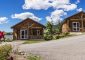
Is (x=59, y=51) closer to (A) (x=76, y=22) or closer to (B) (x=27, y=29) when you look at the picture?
(A) (x=76, y=22)

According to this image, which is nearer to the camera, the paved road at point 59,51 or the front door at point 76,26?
the paved road at point 59,51

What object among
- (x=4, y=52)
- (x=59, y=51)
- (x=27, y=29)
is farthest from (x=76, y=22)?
(x=4, y=52)

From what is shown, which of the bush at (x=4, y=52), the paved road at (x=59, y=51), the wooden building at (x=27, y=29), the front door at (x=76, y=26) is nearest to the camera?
the bush at (x=4, y=52)

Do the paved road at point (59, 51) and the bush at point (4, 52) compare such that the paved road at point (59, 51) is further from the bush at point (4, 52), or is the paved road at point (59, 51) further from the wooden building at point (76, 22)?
the wooden building at point (76, 22)

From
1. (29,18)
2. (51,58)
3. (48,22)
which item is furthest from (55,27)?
(51,58)

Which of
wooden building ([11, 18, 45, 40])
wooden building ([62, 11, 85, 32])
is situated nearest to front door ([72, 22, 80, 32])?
wooden building ([62, 11, 85, 32])

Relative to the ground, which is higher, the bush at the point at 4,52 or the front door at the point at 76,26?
the front door at the point at 76,26

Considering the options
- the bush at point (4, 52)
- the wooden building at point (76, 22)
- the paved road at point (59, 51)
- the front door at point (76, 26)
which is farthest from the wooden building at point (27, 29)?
the bush at point (4, 52)

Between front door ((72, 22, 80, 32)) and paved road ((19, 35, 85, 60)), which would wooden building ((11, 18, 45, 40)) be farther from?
paved road ((19, 35, 85, 60))

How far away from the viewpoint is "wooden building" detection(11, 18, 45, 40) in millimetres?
58569

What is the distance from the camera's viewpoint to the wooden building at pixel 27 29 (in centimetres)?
5857

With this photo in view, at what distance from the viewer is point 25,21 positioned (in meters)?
59.2

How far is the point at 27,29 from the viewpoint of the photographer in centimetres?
5903

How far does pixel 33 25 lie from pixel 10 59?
45.1 metres
